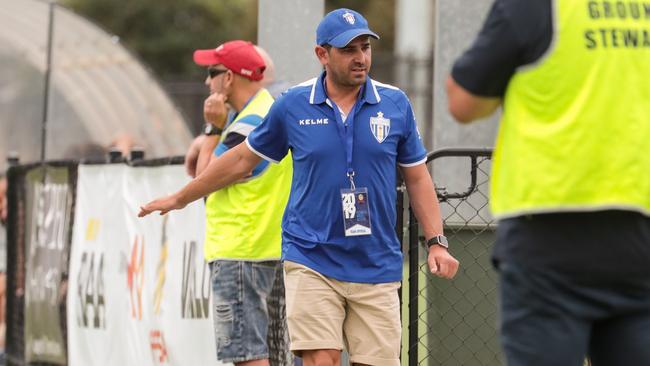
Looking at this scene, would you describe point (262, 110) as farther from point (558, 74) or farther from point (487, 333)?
point (558, 74)

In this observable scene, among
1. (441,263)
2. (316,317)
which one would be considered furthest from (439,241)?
(316,317)

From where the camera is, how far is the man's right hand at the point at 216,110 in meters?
7.90

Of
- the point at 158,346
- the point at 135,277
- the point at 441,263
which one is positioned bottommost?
the point at 158,346

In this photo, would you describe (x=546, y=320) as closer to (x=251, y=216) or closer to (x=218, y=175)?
(x=218, y=175)

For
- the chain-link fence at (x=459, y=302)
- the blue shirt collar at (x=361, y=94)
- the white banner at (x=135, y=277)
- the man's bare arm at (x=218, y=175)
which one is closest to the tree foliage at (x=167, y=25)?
the white banner at (x=135, y=277)

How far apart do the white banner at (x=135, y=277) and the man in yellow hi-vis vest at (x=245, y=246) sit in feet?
3.60

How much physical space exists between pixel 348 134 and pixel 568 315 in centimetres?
251

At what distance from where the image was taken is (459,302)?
24.8 feet

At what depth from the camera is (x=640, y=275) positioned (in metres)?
4.22

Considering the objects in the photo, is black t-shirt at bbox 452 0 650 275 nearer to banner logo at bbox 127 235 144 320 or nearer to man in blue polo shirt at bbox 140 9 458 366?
A: man in blue polo shirt at bbox 140 9 458 366

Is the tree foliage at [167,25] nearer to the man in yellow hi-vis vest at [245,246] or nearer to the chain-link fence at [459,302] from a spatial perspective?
the man in yellow hi-vis vest at [245,246]

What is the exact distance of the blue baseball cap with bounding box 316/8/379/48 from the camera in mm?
6719

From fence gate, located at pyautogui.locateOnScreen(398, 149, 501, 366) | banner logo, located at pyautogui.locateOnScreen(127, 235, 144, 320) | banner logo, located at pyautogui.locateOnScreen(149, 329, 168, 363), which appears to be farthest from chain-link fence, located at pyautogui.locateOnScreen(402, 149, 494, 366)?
banner logo, located at pyautogui.locateOnScreen(127, 235, 144, 320)

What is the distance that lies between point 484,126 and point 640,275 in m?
5.45
